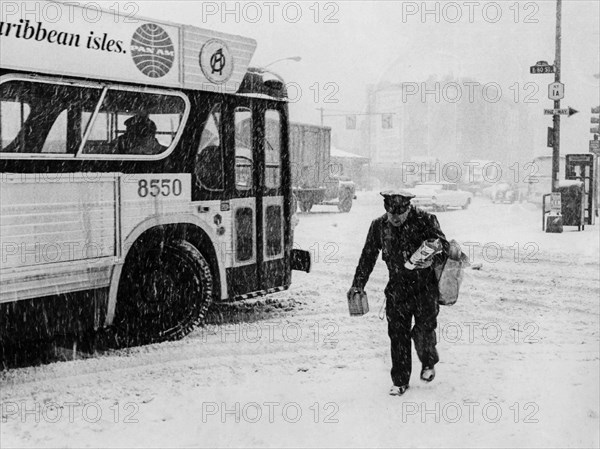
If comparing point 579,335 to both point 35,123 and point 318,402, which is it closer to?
point 318,402

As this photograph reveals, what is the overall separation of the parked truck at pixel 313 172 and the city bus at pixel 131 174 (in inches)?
672

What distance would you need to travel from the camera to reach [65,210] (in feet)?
20.5

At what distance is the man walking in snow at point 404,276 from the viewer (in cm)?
532

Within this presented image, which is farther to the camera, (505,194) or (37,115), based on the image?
(505,194)

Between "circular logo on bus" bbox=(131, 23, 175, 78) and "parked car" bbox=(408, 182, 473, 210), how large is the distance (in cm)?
2366

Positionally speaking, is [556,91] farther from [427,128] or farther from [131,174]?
[427,128]

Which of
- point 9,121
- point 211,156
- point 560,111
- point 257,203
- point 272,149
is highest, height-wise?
point 560,111

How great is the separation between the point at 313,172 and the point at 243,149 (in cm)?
1866

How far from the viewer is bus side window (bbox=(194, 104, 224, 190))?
24.8ft

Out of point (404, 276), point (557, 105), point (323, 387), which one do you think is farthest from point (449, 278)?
point (557, 105)

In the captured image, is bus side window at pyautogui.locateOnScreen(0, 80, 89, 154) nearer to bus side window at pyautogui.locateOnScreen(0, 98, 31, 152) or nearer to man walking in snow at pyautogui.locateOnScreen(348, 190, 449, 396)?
bus side window at pyautogui.locateOnScreen(0, 98, 31, 152)

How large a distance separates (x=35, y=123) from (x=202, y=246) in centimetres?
211

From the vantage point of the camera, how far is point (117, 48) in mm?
6750

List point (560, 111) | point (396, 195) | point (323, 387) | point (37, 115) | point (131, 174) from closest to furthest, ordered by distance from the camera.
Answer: point (396, 195), point (323, 387), point (37, 115), point (131, 174), point (560, 111)
